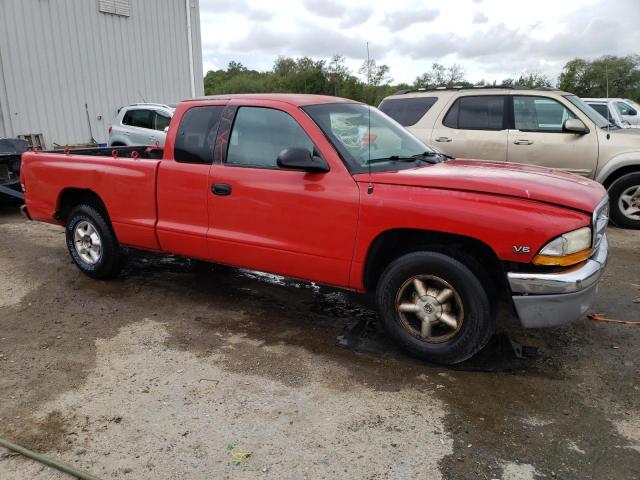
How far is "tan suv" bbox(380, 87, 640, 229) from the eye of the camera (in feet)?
23.9

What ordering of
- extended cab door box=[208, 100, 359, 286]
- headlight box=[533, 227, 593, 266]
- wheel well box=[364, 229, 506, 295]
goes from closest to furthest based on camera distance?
headlight box=[533, 227, 593, 266], wheel well box=[364, 229, 506, 295], extended cab door box=[208, 100, 359, 286]

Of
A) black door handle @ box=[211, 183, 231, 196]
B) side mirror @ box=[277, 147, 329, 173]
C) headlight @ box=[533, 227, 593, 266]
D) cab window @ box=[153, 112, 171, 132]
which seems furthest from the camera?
cab window @ box=[153, 112, 171, 132]

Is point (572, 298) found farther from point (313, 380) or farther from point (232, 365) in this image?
Answer: point (232, 365)

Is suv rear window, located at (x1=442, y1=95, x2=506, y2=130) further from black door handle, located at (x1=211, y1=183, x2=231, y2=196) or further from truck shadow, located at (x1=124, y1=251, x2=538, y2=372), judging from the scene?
black door handle, located at (x1=211, y1=183, x2=231, y2=196)

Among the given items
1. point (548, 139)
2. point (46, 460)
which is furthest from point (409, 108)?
point (46, 460)

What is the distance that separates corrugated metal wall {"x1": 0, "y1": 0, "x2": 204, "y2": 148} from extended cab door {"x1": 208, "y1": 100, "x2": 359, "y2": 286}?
35.3 feet

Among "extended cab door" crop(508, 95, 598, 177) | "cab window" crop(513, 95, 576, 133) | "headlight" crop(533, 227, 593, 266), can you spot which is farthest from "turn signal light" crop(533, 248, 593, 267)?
"cab window" crop(513, 95, 576, 133)

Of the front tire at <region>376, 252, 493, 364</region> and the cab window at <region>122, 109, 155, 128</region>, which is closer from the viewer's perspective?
the front tire at <region>376, 252, 493, 364</region>

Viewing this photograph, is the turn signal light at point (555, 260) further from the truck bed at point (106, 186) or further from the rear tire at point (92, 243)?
the rear tire at point (92, 243)

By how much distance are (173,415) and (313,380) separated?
0.89 meters

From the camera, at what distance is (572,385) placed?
338cm

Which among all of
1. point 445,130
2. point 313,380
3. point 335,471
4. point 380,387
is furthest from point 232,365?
point 445,130

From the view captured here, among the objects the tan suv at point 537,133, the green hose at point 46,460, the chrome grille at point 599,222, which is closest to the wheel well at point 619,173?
the tan suv at point 537,133

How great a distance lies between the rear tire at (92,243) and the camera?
518 cm
